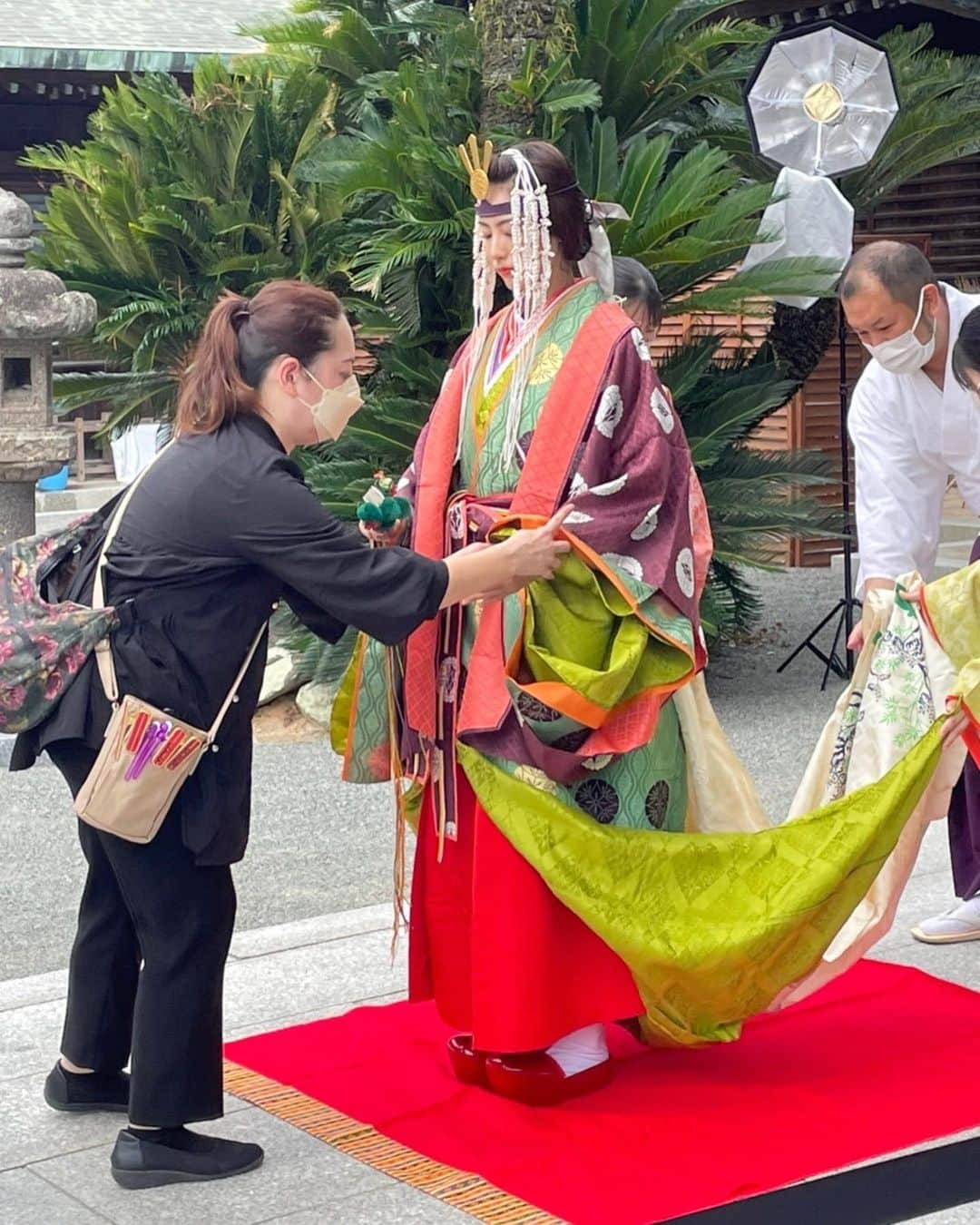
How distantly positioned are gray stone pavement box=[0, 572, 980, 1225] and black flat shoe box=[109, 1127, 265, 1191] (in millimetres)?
30

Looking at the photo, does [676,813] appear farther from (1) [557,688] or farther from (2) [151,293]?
(2) [151,293]

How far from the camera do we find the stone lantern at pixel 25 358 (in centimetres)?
759

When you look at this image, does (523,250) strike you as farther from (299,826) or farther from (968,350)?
(299,826)

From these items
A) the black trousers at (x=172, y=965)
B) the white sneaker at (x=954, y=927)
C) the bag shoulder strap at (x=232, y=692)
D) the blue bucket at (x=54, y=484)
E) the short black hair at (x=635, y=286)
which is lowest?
the blue bucket at (x=54, y=484)

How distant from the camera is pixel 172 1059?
314 centimetres

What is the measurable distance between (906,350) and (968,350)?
703 mm

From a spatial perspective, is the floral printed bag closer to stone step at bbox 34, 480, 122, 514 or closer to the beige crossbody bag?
the beige crossbody bag

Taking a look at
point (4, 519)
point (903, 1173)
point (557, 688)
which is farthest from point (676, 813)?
point (4, 519)

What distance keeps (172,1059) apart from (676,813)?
1089 mm

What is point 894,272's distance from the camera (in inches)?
166

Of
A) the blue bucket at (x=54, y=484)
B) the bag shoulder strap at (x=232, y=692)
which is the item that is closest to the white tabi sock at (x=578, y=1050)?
the bag shoulder strap at (x=232, y=692)

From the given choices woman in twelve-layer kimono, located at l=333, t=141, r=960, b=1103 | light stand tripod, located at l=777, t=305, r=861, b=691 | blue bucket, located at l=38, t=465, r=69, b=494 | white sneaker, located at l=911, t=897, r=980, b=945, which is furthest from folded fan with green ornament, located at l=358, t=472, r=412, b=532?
blue bucket, located at l=38, t=465, r=69, b=494

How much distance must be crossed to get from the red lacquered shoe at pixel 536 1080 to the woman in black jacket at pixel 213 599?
0.51 m

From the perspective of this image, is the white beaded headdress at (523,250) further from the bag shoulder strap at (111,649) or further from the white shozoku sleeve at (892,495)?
the white shozoku sleeve at (892,495)
